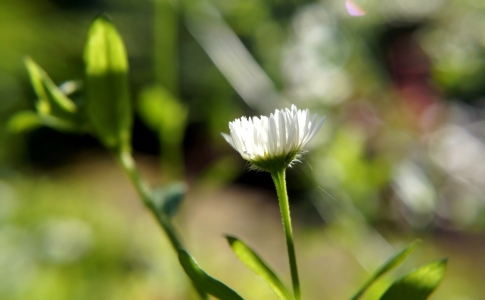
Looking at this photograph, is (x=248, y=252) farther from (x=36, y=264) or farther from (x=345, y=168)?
(x=36, y=264)

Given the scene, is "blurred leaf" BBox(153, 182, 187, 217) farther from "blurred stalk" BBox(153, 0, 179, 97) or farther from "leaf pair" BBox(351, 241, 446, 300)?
"blurred stalk" BBox(153, 0, 179, 97)

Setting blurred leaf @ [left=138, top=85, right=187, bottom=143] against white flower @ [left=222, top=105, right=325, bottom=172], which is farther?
blurred leaf @ [left=138, top=85, right=187, bottom=143]

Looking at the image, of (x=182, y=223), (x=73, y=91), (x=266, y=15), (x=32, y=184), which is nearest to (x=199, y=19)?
(x=266, y=15)

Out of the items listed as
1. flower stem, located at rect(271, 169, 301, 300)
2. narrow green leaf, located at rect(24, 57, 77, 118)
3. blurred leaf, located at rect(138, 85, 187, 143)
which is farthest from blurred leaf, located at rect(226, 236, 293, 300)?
blurred leaf, located at rect(138, 85, 187, 143)

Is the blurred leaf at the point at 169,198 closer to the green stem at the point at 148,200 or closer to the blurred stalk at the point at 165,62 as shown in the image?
the green stem at the point at 148,200

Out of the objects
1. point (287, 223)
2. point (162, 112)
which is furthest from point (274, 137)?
point (162, 112)

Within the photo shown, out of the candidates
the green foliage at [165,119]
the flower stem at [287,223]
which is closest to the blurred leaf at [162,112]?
the green foliage at [165,119]
